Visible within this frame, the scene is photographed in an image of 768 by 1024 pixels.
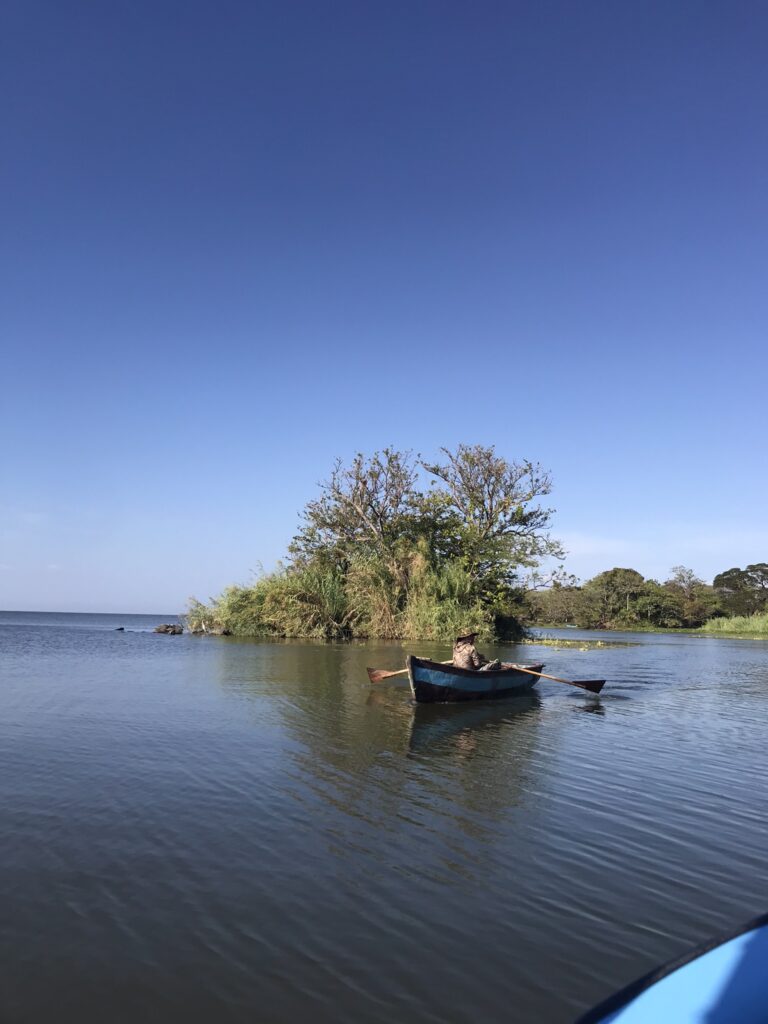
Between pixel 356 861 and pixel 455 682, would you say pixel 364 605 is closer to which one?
pixel 455 682

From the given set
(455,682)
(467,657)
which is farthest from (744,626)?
(455,682)

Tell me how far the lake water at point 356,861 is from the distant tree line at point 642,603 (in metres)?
56.2

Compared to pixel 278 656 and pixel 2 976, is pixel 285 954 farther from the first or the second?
pixel 278 656

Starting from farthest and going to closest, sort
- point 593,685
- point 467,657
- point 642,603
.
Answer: point 642,603 → point 593,685 → point 467,657

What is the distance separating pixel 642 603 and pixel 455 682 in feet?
198

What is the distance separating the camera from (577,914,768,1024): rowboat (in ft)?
9.19

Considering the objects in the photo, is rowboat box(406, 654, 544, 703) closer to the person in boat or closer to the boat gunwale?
the boat gunwale

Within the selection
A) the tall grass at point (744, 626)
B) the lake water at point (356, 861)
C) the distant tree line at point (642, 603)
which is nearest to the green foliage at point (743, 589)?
the distant tree line at point (642, 603)

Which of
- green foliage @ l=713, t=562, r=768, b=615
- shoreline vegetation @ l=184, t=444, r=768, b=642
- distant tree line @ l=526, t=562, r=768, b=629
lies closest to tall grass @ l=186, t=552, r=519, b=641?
shoreline vegetation @ l=184, t=444, r=768, b=642

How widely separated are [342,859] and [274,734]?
5512 mm

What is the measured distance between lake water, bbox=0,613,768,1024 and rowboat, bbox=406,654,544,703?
159cm

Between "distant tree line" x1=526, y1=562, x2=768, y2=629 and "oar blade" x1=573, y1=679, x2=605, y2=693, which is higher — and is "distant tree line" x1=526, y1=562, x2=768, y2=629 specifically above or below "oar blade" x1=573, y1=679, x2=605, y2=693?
above

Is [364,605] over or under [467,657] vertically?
over

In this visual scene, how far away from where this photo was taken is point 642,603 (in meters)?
69.9
